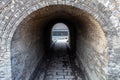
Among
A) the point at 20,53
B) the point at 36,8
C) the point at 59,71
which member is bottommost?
the point at 59,71

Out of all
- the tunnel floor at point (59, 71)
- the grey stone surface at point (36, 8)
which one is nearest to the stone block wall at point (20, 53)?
the grey stone surface at point (36, 8)

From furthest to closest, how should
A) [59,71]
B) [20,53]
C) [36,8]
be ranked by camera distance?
[59,71]
[20,53]
[36,8]

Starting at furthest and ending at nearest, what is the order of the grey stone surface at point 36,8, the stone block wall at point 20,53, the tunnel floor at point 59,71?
the tunnel floor at point 59,71, the stone block wall at point 20,53, the grey stone surface at point 36,8

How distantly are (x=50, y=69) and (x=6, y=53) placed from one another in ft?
16.8

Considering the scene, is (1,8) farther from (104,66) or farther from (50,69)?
(50,69)

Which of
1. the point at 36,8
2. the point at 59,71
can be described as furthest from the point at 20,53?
the point at 59,71

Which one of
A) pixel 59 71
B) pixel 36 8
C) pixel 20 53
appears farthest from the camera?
pixel 59 71

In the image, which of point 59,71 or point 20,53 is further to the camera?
point 59,71

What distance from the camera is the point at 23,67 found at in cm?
786

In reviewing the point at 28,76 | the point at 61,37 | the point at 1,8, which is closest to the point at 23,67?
the point at 28,76

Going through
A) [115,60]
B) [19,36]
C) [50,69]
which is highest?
[19,36]

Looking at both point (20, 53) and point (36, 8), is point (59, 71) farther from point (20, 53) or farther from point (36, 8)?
point (36, 8)

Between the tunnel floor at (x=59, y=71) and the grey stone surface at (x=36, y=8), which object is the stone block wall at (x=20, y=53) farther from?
the tunnel floor at (x=59, y=71)

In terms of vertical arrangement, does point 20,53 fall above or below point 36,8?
below
